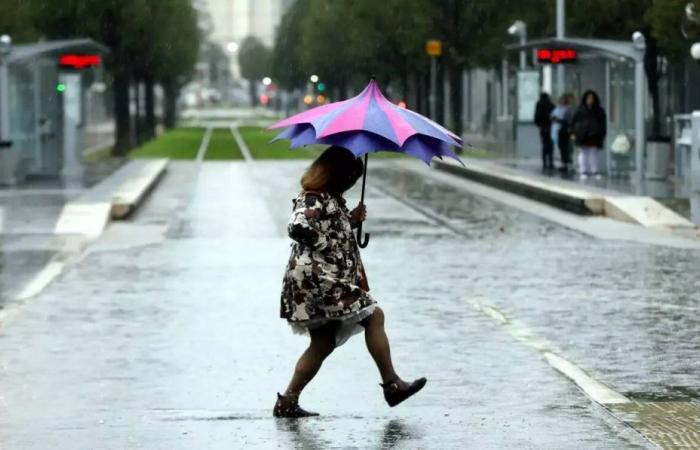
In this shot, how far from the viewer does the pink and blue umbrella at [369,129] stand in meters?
9.01

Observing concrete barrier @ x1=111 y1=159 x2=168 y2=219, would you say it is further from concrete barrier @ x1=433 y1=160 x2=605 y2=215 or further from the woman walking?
the woman walking

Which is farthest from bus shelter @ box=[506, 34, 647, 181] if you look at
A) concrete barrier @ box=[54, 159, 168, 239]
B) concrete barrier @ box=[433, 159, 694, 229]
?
concrete barrier @ box=[54, 159, 168, 239]

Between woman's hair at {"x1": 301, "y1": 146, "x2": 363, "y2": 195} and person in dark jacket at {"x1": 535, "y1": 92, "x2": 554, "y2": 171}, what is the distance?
3027 cm

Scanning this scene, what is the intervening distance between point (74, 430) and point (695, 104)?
119ft

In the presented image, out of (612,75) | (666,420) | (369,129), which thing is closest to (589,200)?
(612,75)

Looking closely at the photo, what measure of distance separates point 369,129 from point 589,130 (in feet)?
86.1

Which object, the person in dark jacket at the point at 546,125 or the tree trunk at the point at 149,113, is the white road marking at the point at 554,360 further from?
the tree trunk at the point at 149,113

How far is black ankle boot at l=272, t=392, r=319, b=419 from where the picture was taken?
9.38 meters

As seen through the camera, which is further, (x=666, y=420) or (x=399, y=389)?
(x=399, y=389)

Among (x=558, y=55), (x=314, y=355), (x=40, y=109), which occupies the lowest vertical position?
(x=314, y=355)

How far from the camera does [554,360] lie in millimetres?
11547

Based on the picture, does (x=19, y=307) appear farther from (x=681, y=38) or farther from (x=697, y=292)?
(x=681, y=38)

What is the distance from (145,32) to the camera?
186 ft

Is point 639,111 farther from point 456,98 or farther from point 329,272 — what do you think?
point 329,272
